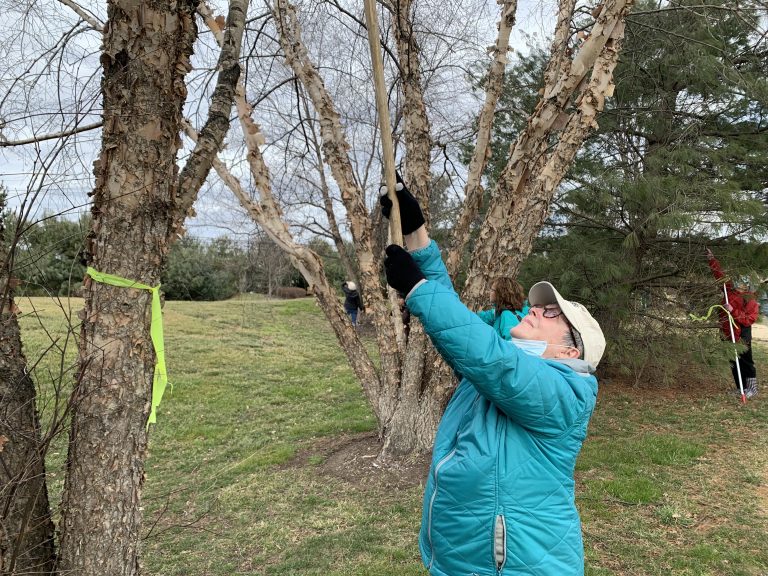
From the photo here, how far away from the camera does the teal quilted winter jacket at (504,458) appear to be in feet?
4.94

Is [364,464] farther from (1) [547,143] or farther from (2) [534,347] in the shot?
(2) [534,347]

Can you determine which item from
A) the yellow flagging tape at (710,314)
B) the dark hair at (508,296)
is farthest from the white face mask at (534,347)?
the yellow flagging tape at (710,314)

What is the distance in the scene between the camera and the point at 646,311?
7.33 metres

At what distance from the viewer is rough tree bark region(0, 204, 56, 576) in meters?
1.72

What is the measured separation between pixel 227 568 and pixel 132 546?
1.74 meters

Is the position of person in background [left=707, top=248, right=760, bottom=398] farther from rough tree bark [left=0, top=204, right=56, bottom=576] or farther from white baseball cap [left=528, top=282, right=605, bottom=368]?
rough tree bark [left=0, top=204, right=56, bottom=576]

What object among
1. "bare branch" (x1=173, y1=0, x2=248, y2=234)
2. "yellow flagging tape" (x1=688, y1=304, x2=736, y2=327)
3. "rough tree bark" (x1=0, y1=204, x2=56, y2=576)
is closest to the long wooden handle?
"bare branch" (x1=173, y1=0, x2=248, y2=234)

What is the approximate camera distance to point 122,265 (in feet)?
6.35

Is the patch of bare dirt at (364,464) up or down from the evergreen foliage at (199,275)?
down

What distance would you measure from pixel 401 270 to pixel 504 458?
663 mm

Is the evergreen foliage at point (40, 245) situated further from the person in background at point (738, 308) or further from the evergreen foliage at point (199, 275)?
the evergreen foliage at point (199, 275)

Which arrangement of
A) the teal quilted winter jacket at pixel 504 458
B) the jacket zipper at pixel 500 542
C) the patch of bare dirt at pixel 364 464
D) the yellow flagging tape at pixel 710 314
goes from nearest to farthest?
the teal quilted winter jacket at pixel 504 458, the jacket zipper at pixel 500 542, the patch of bare dirt at pixel 364 464, the yellow flagging tape at pixel 710 314

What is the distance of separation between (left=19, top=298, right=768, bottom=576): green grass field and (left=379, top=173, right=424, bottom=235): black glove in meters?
1.18

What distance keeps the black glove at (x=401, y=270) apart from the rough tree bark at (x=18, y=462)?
47.9 inches
